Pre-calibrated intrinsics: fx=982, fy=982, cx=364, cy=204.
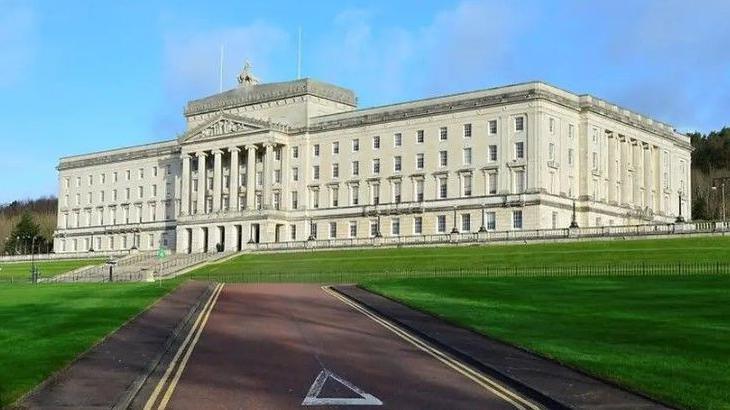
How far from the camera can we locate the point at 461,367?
22734mm

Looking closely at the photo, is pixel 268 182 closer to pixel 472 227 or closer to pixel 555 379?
pixel 472 227

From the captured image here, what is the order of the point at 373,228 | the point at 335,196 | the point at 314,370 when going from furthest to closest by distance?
the point at 335,196, the point at 373,228, the point at 314,370

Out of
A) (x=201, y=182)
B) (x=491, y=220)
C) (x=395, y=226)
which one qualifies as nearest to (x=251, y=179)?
(x=201, y=182)

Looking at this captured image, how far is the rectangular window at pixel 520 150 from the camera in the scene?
10962 cm

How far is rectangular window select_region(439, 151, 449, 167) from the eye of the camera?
117125mm

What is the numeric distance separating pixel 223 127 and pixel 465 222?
41662mm

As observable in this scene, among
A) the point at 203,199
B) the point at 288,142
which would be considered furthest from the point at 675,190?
the point at 203,199

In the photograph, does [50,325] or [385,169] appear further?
[385,169]

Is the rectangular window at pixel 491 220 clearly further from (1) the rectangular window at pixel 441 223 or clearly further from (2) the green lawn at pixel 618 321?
(2) the green lawn at pixel 618 321

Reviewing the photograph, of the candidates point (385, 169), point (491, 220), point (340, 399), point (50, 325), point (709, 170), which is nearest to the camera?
point (340, 399)

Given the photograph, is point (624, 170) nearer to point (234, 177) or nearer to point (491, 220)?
point (491, 220)

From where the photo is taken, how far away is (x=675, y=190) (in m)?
132

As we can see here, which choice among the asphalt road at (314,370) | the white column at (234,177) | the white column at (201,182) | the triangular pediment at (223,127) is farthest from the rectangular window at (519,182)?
the asphalt road at (314,370)

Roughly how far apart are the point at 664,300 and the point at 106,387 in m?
25.1
